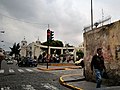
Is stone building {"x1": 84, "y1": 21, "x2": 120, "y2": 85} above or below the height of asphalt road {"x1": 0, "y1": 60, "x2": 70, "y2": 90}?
above

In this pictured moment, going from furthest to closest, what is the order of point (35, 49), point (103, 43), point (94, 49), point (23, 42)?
point (23, 42) < point (35, 49) < point (94, 49) < point (103, 43)

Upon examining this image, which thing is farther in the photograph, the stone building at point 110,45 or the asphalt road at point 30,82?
the asphalt road at point 30,82

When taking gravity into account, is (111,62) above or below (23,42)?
below

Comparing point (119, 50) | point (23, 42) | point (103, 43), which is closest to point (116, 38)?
point (119, 50)

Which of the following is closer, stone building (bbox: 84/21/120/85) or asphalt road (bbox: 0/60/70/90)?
stone building (bbox: 84/21/120/85)

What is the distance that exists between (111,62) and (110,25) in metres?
1.68

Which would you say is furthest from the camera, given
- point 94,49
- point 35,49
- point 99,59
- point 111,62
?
point 35,49

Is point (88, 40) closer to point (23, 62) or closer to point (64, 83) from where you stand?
point (64, 83)

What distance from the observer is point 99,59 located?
1049 centimetres

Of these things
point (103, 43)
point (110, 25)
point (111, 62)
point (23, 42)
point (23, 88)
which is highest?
point (23, 42)

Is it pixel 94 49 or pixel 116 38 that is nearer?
pixel 116 38

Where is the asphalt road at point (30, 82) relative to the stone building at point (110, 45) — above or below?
below

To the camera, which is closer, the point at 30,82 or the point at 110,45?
the point at 110,45

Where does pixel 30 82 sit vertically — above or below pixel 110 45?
below
